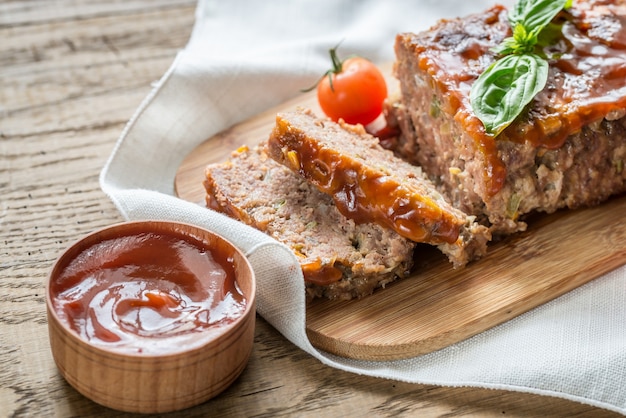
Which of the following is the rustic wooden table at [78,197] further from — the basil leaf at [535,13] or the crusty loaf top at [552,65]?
the basil leaf at [535,13]

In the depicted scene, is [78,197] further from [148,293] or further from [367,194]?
[367,194]

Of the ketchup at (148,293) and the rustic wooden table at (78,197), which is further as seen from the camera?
the rustic wooden table at (78,197)

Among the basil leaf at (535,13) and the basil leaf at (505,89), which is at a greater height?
the basil leaf at (535,13)

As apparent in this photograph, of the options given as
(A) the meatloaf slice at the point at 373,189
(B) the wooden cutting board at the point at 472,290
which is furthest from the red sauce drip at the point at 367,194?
(B) the wooden cutting board at the point at 472,290

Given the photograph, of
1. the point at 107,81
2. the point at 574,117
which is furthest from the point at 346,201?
the point at 107,81

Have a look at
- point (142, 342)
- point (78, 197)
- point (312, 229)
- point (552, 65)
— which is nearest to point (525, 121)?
point (552, 65)

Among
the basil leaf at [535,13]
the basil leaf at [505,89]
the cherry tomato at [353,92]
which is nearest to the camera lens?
the basil leaf at [505,89]

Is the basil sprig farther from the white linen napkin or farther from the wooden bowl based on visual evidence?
the wooden bowl

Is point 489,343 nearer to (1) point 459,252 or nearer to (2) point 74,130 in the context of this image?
(1) point 459,252
